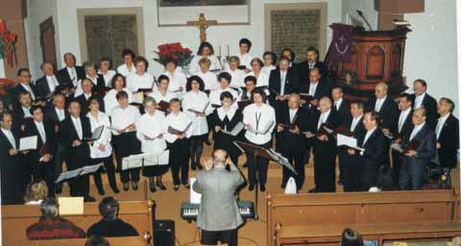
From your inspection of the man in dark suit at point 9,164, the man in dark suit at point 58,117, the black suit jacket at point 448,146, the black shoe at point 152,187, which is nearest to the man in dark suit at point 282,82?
the black shoe at point 152,187

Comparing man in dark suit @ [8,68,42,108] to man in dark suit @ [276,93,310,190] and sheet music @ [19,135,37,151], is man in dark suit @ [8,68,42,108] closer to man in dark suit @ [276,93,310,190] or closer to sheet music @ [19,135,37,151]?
sheet music @ [19,135,37,151]

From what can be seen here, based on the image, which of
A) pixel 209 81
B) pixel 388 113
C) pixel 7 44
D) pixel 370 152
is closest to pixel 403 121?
pixel 388 113

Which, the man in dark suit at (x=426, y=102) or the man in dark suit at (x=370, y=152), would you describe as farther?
the man in dark suit at (x=426, y=102)

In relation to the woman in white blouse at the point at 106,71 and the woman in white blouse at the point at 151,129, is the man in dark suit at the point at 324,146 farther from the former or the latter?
the woman in white blouse at the point at 106,71

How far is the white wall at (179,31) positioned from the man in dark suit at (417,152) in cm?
616

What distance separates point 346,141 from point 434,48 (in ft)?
11.7

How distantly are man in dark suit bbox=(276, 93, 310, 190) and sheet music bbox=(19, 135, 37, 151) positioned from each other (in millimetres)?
2852

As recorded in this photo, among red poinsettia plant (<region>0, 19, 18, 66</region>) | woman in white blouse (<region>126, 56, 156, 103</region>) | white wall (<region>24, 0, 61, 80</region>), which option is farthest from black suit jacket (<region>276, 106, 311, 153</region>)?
white wall (<region>24, 0, 61, 80</region>)

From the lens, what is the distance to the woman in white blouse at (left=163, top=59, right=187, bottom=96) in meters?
8.72

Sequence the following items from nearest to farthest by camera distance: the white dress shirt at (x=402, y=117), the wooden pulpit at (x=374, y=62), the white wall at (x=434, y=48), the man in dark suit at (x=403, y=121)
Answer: the man in dark suit at (x=403, y=121)
the white dress shirt at (x=402, y=117)
the wooden pulpit at (x=374, y=62)
the white wall at (x=434, y=48)

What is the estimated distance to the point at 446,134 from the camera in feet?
23.2

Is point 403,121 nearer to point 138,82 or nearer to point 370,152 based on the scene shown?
point 370,152

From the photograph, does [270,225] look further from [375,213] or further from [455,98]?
[455,98]

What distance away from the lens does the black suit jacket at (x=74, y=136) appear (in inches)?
283
